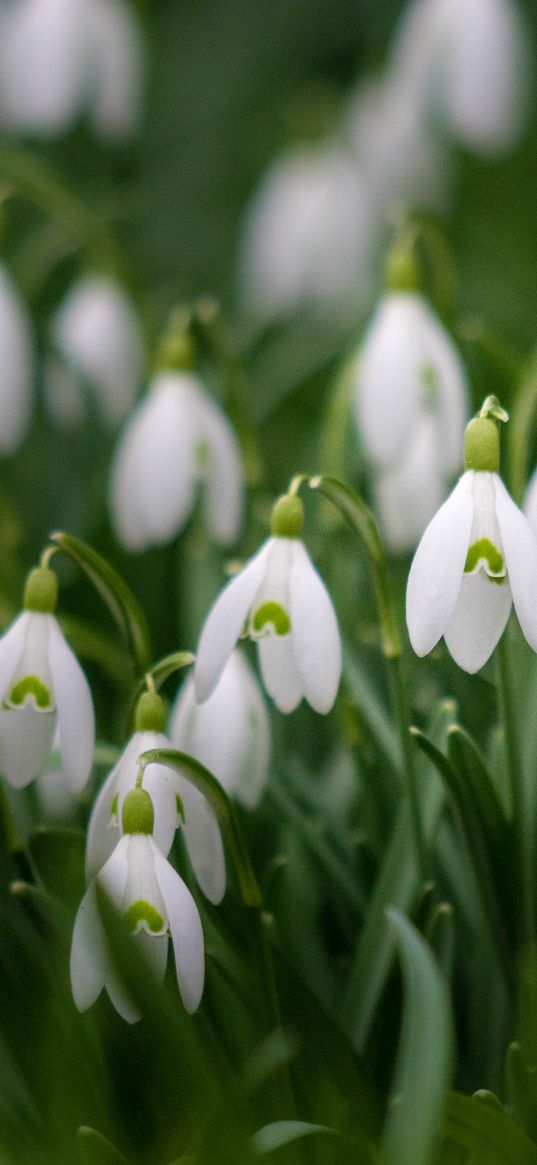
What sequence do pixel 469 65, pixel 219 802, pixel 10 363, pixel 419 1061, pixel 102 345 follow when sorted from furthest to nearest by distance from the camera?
pixel 469 65, pixel 102 345, pixel 10 363, pixel 219 802, pixel 419 1061

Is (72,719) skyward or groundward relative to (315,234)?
groundward

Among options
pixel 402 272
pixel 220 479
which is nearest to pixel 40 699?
pixel 220 479

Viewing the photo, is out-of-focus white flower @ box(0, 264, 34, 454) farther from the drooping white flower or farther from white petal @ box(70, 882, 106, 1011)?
white petal @ box(70, 882, 106, 1011)

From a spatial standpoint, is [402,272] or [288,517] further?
[402,272]

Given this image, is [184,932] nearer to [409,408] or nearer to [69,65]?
[409,408]

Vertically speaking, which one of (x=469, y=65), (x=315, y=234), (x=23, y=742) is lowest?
(x=23, y=742)

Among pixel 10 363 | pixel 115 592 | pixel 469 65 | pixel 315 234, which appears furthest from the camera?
pixel 315 234

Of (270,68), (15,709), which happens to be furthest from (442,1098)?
(270,68)

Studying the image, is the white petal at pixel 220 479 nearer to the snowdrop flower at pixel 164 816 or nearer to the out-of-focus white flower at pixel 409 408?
the out-of-focus white flower at pixel 409 408
